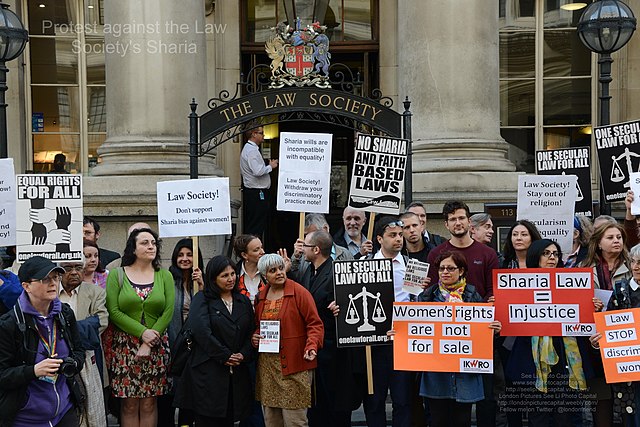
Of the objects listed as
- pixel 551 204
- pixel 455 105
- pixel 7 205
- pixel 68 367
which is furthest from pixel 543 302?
pixel 455 105

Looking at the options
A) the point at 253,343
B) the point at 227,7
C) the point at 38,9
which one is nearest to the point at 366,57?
the point at 227,7

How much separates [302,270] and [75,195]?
7.20ft

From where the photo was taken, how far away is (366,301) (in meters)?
8.87

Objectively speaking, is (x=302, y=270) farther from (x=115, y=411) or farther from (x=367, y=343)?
(x=115, y=411)

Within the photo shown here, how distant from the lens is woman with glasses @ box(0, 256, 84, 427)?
7.24 metres

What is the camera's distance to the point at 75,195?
29.8 feet

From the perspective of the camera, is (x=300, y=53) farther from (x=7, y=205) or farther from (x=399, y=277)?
(x=7, y=205)

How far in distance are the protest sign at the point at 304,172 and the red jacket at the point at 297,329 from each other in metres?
1.66

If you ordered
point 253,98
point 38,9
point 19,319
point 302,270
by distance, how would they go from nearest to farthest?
point 19,319
point 302,270
point 253,98
point 38,9

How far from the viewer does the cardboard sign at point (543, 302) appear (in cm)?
860

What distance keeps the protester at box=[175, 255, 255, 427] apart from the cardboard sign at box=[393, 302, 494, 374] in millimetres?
1289

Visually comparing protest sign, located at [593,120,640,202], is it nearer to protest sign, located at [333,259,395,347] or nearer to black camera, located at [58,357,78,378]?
protest sign, located at [333,259,395,347]

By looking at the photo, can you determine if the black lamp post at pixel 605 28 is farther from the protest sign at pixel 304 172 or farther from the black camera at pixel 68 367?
the black camera at pixel 68 367

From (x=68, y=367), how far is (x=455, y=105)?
7.54 metres
